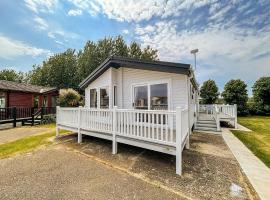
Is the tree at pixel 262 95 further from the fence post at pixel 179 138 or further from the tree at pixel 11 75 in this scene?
the tree at pixel 11 75

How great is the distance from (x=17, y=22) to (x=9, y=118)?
976 cm

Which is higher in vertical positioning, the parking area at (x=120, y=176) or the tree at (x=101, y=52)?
the tree at (x=101, y=52)

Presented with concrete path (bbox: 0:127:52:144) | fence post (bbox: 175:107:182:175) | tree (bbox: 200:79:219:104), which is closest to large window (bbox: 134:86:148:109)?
fence post (bbox: 175:107:182:175)

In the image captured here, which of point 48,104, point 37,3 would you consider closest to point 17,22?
point 37,3

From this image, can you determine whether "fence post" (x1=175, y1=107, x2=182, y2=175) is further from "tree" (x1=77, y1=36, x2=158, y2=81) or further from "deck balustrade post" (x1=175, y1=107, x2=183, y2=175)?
"tree" (x1=77, y1=36, x2=158, y2=81)

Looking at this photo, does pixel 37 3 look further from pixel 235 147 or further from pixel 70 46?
pixel 70 46

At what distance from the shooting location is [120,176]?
4.03 metres

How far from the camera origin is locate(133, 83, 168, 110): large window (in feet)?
23.9

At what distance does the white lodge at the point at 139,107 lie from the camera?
4502mm

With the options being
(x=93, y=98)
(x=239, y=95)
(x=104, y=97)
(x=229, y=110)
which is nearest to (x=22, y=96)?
(x=93, y=98)

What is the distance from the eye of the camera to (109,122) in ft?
19.4

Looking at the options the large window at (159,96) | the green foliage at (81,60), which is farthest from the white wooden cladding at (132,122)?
the green foliage at (81,60)

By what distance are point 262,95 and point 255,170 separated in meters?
24.0

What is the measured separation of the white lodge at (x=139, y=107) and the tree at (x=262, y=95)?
2156cm
